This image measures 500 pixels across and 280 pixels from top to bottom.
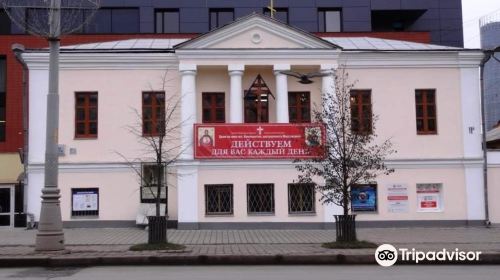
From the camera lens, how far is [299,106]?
2523 cm

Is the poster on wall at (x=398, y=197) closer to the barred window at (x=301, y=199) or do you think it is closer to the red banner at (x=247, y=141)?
the barred window at (x=301, y=199)

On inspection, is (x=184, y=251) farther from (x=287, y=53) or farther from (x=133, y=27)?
(x=133, y=27)

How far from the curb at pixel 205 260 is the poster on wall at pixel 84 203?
10.2 m

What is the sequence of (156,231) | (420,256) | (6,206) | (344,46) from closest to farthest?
(420,256) → (156,231) → (6,206) → (344,46)

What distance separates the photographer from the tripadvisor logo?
14031mm

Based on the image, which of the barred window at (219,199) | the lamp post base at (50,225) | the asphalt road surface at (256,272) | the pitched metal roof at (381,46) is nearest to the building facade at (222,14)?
the pitched metal roof at (381,46)

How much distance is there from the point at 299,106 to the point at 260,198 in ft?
14.1

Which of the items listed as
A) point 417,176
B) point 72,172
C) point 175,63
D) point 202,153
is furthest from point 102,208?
point 417,176

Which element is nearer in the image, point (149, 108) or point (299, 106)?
point (149, 108)

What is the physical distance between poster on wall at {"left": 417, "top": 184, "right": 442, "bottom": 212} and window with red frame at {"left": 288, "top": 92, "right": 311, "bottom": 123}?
552cm

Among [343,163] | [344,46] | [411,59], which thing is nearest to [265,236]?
[343,163]

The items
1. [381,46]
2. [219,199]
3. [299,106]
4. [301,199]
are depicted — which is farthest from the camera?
[381,46]

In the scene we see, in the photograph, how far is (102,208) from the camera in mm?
24234

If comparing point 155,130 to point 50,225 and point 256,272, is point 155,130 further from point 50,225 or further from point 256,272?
point 256,272
